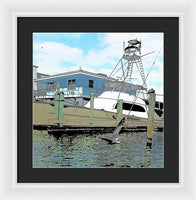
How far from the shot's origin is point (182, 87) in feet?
5.12

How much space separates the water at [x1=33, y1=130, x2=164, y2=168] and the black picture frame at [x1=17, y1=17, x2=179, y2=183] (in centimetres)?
4

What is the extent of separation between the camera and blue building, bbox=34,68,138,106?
1653 mm

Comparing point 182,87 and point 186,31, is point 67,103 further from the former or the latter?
point 186,31

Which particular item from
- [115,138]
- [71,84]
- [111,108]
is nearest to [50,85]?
[71,84]

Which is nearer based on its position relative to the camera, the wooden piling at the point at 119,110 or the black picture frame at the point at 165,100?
the black picture frame at the point at 165,100

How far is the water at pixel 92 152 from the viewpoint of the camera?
1606 millimetres

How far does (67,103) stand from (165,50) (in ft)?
2.61

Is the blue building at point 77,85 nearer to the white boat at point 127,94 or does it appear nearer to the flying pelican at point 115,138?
the white boat at point 127,94

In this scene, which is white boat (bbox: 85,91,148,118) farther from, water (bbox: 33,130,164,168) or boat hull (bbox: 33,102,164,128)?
water (bbox: 33,130,164,168)

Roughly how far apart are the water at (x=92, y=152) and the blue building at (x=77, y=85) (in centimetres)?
27

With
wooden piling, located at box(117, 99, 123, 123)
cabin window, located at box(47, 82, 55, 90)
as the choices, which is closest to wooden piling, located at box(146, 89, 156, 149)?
wooden piling, located at box(117, 99, 123, 123)

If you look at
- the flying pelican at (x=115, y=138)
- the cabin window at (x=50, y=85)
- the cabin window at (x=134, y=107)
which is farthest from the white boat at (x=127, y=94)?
the cabin window at (x=50, y=85)

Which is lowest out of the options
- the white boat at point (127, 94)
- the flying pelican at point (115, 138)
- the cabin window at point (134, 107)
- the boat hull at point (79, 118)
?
the flying pelican at point (115, 138)

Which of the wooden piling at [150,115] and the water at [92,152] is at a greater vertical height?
the wooden piling at [150,115]
